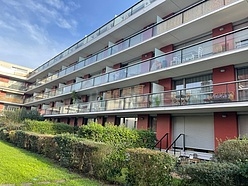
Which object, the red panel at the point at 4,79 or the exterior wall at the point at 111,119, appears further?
the red panel at the point at 4,79

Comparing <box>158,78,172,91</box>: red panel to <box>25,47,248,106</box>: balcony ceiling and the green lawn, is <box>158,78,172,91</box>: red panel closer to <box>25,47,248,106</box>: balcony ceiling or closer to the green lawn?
<box>25,47,248,106</box>: balcony ceiling

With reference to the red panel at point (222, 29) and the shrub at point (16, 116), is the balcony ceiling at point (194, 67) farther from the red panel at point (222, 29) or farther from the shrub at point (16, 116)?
the shrub at point (16, 116)

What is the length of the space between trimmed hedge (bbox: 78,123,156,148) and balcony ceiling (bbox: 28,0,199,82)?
10.4 m

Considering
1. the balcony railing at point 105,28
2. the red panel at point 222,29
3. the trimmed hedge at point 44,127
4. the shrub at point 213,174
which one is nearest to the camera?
the shrub at point 213,174

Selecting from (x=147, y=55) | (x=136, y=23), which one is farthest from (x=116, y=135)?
(x=136, y=23)

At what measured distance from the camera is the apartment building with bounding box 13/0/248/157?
38.1ft

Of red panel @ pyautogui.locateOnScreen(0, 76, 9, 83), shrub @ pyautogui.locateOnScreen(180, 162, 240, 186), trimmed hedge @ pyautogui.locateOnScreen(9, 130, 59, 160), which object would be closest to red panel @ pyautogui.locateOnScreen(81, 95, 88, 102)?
trimmed hedge @ pyautogui.locateOnScreen(9, 130, 59, 160)

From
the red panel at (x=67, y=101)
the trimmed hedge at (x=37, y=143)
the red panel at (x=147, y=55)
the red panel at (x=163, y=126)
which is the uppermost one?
the red panel at (x=147, y=55)

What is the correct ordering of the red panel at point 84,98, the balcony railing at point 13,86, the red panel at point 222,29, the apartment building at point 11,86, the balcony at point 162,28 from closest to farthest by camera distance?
the red panel at point 222,29 → the balcony at point 162,28 → the red panel at point 84,98 → the apartment building at point 11,86 → the balcony railing at point 13,86

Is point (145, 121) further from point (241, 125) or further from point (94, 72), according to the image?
point (94, 72)

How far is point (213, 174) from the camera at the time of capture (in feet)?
16.7

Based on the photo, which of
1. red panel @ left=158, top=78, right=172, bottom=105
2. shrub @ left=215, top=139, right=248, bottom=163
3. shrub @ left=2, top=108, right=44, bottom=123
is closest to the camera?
shrub @ left=215, top=139, right=248, bottom=163

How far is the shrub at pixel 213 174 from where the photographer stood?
504 cm

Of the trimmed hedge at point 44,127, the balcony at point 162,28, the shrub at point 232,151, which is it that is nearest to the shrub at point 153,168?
the shrub at point 232,151
